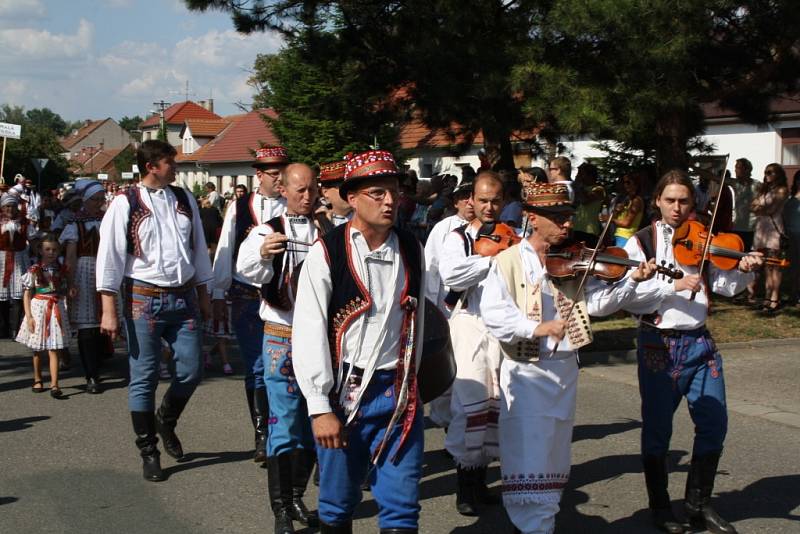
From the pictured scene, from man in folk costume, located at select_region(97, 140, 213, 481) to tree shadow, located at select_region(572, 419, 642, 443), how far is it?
2.97m

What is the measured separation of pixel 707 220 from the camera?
548 cm

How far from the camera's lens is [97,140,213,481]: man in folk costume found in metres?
6.07

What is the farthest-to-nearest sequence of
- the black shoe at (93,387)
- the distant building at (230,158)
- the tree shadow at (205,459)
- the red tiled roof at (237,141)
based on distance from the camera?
1. the red tiled roof at (237,141)
2. the distant building at (230,158)
3. the black shoe at (93,387)
4. the tree shadow at (205,459)

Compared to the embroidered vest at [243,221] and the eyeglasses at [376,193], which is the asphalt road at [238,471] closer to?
the embroidered vest at [243,221]

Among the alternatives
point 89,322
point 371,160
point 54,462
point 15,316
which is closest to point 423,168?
point 15,316

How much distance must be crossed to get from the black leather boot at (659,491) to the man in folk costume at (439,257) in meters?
1.52

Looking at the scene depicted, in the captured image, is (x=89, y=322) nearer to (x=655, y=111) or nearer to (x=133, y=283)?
(x=133, y=283)

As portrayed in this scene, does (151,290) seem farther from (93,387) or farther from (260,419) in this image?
(93,387)

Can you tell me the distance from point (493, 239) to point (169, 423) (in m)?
2.65

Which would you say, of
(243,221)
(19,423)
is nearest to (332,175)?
(243,221)

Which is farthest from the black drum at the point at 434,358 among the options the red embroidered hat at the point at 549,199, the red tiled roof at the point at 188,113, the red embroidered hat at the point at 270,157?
the red tiled roof at the point at 188,113

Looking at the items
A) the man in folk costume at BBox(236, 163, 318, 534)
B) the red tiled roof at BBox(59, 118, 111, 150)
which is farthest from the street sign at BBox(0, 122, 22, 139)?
the red tiled roof at BBox(59, 118, 111, 150)

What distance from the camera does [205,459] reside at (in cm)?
679

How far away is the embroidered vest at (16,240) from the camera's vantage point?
12.6 m
